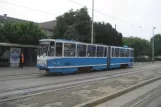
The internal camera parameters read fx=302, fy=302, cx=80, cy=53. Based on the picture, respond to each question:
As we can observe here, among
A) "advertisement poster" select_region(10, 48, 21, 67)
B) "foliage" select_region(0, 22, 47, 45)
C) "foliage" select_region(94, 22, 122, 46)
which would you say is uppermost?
"foliage" select_region(94, 22, 122, 46)

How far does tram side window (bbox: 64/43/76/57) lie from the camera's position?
25.4 m

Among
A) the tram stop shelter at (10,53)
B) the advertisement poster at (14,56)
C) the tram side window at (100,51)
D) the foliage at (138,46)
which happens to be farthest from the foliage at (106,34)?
the foliage at (138,46)

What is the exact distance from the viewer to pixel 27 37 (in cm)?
3709

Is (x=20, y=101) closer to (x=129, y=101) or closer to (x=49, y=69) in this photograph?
(x=129, y=101)

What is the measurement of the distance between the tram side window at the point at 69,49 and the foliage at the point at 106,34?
28419 millimetres

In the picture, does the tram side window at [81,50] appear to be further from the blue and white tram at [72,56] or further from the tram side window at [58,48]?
the tram side window at [58,48]

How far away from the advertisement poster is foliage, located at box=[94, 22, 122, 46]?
2332cm

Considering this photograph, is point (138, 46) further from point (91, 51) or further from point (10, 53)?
point (10, 53)

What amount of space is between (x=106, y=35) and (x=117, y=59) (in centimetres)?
1975

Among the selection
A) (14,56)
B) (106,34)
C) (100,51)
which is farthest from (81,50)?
(106,34)

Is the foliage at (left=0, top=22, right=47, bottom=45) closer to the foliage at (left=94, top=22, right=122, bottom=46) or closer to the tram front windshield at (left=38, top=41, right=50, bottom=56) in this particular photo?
the tram front windshield at (left=38, top=41, right=50, bottom=56)

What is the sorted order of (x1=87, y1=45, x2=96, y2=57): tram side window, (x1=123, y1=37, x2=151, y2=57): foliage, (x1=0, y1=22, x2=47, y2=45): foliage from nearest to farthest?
1. (x1=87, y1=45, x2=96, y2=57): tram side window
2. (x1=0, y1=22, x2=47, y2=45): foliage
3. (x1=123, y1=37, x2=151, y2=57): foliage

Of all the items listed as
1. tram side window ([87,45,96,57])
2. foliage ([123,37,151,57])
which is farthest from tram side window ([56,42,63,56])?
foliage ([123,37,151,57])

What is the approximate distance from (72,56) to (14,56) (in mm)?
9549
